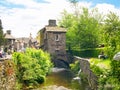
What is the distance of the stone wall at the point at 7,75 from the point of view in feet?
88.8

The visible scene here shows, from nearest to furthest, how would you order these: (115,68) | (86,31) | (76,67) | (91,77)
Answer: (115,68)
(91,77)
(76,67)
(86,31)

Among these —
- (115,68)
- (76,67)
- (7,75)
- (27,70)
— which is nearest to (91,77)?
(27,70)

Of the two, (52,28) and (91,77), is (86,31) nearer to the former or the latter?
(52,28)

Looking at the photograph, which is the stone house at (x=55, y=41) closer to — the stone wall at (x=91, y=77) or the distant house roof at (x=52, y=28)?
the distant house roof at (x=52, y=28)

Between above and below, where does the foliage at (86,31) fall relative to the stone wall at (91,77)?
above

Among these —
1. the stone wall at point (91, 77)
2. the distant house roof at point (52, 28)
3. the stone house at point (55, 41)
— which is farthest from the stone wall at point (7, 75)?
the distant house roof at point (52, 28)

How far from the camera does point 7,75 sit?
28.6m

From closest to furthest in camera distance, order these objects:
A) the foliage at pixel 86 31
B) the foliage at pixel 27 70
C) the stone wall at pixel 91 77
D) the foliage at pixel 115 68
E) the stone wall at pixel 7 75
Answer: the foliage at pixel 115 68, the stone wall at pixel 7 75, the stone wall at pixel 91 77, the foliage at pixel 27 70, the foliage at pixel 86 31

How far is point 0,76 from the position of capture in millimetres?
26500

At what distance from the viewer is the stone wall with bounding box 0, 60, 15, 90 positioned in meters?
27.1

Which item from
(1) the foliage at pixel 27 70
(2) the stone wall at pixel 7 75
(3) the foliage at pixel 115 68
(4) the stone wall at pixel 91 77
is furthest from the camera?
(1) the foliage at pixel 27 70

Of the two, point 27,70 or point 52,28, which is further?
point 52,28

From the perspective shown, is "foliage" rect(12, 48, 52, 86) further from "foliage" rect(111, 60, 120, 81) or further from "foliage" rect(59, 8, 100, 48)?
→ "foliage" rect(59, 8, 100, 48)

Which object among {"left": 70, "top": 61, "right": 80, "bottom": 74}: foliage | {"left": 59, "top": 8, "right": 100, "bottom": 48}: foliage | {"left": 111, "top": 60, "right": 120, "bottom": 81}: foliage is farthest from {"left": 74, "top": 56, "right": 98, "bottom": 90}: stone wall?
{"left": 59, "top": 8, "right": 100, "bottom": 48}: foliage
